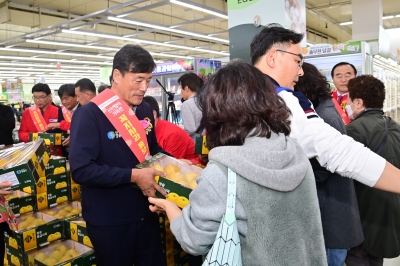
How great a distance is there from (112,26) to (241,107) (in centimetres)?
1425

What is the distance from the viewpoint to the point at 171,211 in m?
1.40

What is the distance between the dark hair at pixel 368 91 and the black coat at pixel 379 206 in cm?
7

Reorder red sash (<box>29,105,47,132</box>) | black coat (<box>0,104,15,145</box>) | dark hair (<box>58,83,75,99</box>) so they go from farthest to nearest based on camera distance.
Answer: dark hair (<box>58,83,75,99</box>)
red sash (<box>29,105,47,132</box>)
black coat (<box>0,104,15,145</box>)

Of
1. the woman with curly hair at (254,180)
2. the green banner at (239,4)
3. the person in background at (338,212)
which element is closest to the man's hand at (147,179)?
the woman with curly hair at (254,180)

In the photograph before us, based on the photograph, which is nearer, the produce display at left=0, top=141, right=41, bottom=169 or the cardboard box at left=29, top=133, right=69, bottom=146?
the produce display at left=0, top=141, right=41, bottom=169

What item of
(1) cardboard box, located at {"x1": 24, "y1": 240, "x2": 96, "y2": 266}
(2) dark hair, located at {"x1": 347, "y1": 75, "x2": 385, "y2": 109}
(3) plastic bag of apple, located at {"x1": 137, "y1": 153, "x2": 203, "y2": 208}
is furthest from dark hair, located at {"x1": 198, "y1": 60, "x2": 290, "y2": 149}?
(1) cardboard box, located at {"x1": 24, "y1": 240, "x2": 96, "y2": 266}

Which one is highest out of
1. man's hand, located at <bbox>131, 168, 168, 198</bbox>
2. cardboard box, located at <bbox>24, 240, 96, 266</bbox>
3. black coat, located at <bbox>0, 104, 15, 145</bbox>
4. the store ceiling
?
the store ceiling

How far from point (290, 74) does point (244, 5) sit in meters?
2.45

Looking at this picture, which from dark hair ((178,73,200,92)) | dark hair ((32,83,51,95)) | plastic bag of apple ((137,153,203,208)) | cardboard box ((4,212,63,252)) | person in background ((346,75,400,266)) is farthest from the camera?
dark hair ((178,73,200,92))

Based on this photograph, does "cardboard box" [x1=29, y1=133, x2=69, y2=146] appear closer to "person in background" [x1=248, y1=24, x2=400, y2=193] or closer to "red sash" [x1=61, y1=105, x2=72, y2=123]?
"red sash" [x1=61, y1=105, x2=72, y2=123]

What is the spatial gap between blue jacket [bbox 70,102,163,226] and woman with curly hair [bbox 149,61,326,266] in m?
0.66

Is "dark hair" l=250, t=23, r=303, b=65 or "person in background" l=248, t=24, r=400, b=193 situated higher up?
"dark hair" l=250, t=23, r=303, b=65

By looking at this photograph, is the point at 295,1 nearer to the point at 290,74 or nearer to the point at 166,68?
the point at 290,74

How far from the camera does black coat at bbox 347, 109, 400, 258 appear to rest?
231 cm
